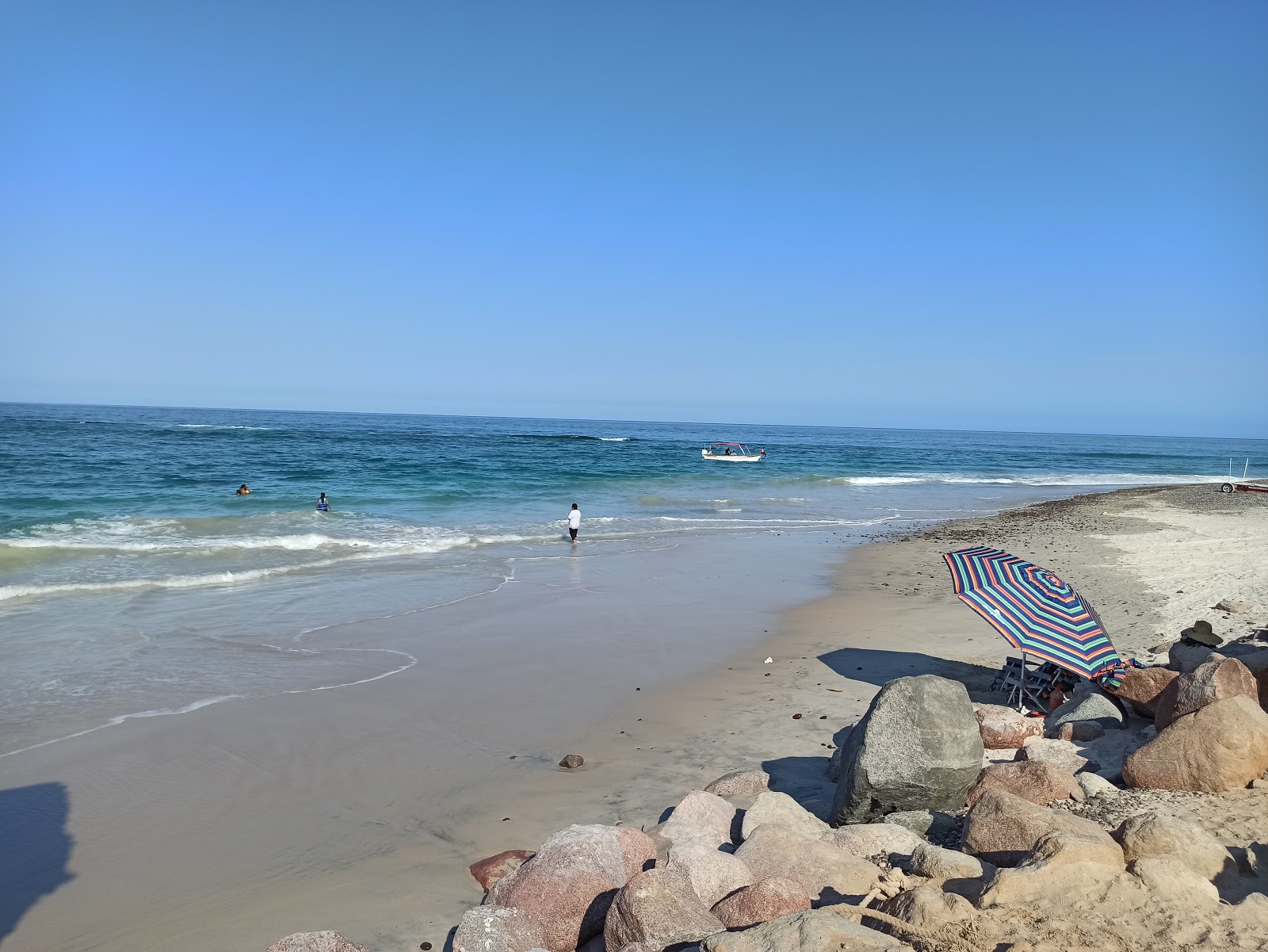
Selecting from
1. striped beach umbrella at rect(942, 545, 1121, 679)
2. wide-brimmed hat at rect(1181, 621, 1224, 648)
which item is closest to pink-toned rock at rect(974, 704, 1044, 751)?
striped beach umbrella at rect(942, 545, 1121, 679)

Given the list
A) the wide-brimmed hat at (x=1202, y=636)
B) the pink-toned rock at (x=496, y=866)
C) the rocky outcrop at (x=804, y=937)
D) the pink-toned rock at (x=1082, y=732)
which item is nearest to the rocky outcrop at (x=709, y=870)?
the rocky outcrop at (x=804, y=937)

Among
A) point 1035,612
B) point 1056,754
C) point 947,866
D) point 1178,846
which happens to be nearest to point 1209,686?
point 1056,754

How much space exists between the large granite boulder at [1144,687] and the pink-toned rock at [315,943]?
21.9 feet

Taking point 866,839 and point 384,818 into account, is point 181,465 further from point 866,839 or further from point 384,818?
point 866,839

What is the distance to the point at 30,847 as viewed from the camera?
248 inches

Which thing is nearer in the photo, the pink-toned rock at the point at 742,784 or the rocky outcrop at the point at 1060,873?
the rocky outcrop at the point at 1060,873

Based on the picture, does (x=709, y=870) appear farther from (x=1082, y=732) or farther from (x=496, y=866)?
(x=1082, y=732)

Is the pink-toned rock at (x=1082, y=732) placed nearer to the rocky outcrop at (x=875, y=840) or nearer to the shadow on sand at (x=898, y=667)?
the shadow on sand at (x=898, y=667)

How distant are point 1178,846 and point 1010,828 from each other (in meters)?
0.82

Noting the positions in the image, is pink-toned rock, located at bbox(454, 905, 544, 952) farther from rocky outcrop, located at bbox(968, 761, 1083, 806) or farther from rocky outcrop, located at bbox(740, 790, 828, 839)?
rocky outcrop, located at bbox(968, 761, 1083, 806)

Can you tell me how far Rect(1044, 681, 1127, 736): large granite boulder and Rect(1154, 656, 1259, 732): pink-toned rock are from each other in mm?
921

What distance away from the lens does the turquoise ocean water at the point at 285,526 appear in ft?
35.3

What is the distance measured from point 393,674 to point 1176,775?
320 inches

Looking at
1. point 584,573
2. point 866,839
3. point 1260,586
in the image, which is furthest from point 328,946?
point 1260,586
